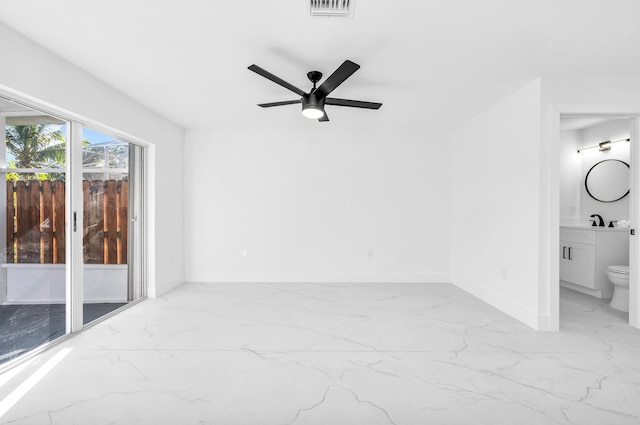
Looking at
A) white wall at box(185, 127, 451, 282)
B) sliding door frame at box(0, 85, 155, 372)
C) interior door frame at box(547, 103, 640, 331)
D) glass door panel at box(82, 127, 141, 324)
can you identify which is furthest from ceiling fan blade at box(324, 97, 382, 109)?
glass door panel at box(82, 127, 141, 324)

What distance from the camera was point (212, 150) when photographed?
14.6 feet

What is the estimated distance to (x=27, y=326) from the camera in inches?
91.2

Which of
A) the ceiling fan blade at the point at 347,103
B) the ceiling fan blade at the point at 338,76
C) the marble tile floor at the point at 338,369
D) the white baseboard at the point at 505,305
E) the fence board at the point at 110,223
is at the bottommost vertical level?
the marble tile floor at the point at 338,369

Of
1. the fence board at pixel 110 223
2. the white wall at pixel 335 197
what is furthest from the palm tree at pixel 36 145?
the white wall at pixel 335 197

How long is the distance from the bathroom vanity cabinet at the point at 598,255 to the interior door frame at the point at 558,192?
34.9 inches

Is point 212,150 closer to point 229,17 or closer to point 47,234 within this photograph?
point 47,234

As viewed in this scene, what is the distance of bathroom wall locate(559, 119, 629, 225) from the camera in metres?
4.17

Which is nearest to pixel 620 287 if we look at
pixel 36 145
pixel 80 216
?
pixel 80 216

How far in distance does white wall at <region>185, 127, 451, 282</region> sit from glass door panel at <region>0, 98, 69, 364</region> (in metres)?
1.97

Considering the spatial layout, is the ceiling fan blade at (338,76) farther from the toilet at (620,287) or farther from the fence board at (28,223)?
the toilet at (620,287)

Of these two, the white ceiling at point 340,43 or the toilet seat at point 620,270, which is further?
the toilet seat at point 620,270

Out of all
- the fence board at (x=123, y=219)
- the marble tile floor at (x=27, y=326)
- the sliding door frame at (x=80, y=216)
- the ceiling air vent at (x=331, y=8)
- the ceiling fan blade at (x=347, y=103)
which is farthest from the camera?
the fence board at (x=123, y=219)

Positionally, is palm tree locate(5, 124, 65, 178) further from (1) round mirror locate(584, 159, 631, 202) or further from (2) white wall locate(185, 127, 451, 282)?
(1) round mirror locate(584, 159, 631, 202)

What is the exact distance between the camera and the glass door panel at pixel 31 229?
2.14 metres
